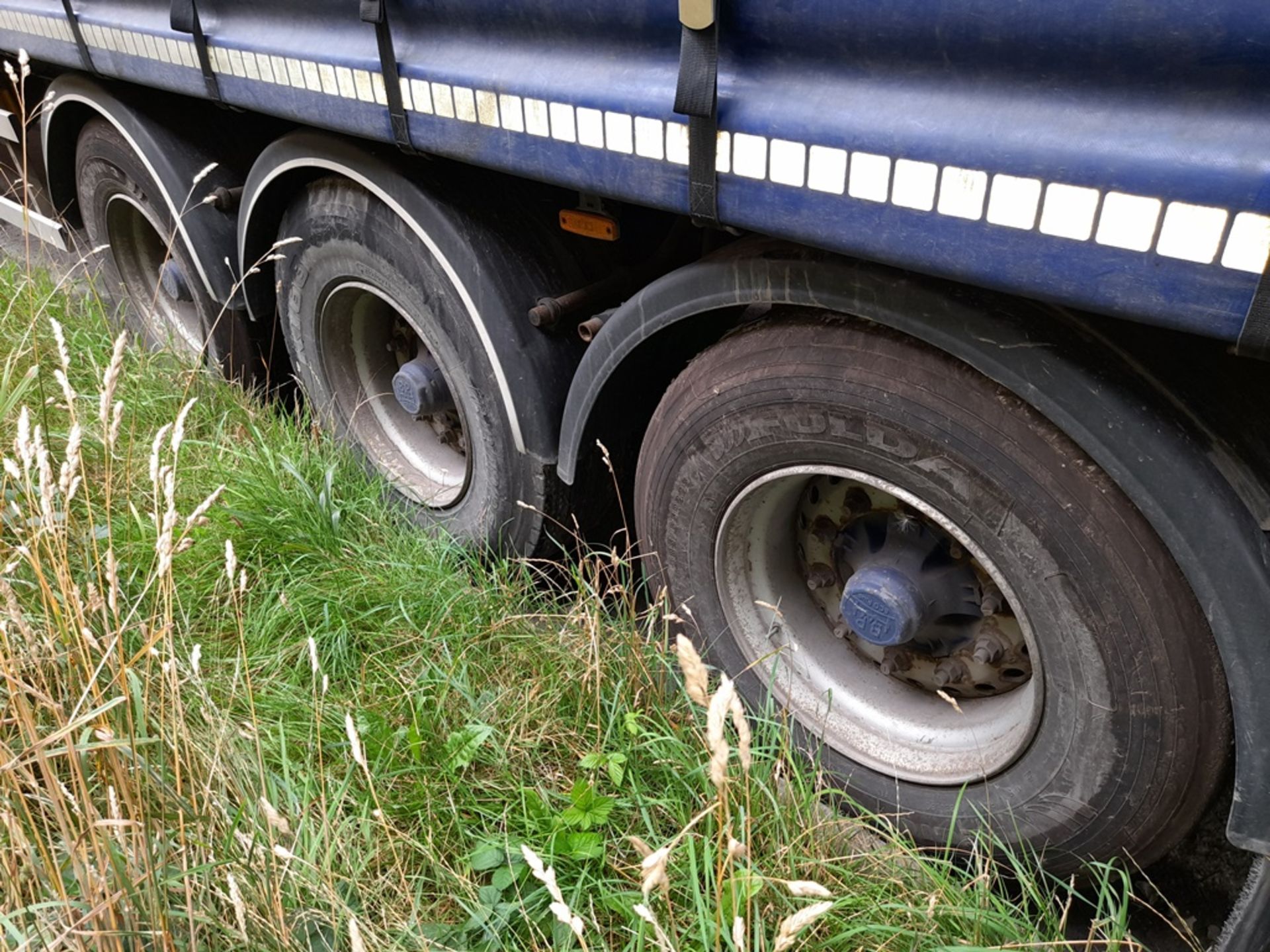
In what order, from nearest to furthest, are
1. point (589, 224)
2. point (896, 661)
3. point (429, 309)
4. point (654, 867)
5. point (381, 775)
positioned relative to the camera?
point (654, 867), point (381, 775), point (896, 661), point (589, 224), point (429, 309)

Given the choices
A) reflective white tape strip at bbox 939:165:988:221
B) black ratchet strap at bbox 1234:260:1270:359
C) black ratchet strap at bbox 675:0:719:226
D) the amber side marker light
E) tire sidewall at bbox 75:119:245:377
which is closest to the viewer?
black ratchet strap at bbox 1234:260:1270:359

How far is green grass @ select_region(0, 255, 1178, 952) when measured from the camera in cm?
135

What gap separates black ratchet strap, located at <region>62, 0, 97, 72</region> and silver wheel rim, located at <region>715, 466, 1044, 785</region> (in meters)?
2.46

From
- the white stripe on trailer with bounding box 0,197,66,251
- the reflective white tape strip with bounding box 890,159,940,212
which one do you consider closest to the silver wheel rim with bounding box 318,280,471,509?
the white stripe on trailer with bounding box 0,197,66,251

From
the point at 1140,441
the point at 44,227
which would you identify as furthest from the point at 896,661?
the point at 44,227

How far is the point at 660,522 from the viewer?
79.7 inches

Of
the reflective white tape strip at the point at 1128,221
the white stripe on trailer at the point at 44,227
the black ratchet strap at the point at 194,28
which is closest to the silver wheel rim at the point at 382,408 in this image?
the black ratchet strap at the point at 194,28

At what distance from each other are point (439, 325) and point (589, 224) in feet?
1.59

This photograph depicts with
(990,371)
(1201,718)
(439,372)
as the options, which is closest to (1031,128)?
(990,371)

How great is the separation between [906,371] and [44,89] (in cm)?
387

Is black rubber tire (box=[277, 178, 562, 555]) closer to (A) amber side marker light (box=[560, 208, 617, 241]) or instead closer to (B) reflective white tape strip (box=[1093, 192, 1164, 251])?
(A) amber side marker light (box=[560, 208, 617, 241])

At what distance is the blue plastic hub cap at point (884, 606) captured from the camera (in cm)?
172

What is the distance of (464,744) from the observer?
6.06 ft

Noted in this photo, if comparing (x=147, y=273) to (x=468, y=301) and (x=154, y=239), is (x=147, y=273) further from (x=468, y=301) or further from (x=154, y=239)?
(x=468, y=301)
